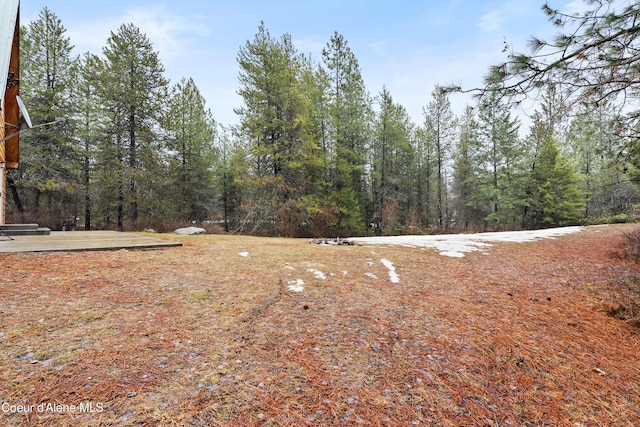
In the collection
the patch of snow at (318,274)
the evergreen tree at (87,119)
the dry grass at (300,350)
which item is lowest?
the dry grass at (300,350)

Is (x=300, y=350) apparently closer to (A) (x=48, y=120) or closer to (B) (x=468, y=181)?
(A) (x=48, y=120)

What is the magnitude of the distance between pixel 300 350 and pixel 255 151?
11.3 metres

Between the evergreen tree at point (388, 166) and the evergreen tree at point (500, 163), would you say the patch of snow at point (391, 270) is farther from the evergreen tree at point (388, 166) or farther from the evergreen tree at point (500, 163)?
the evergreen tree at point (500, 163)

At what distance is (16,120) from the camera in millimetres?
8586

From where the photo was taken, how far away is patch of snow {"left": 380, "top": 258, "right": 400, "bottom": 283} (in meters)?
3.93

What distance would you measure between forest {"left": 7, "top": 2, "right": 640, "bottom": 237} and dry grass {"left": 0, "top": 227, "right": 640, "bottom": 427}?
4961 mm

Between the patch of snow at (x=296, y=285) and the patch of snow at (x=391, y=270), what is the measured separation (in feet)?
4.32

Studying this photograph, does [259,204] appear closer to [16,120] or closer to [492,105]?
[16,120]

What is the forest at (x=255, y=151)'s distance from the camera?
12352 mm

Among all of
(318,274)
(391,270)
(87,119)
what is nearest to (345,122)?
(391,270)

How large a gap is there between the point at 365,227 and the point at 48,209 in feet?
53.6

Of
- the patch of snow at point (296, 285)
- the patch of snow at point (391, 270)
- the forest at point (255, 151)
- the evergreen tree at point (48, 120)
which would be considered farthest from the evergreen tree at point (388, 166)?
the evergreen tree at point (48, 120)

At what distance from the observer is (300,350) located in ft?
6.23

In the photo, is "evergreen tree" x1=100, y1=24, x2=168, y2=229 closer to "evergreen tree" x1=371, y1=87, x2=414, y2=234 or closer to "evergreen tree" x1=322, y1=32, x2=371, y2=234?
"evergreen tree" x1=322, y1=32, x2=371, y2=234
